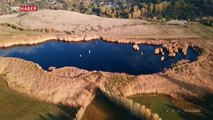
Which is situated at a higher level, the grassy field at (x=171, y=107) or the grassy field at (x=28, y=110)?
the grassy field at (x=171, y=107)

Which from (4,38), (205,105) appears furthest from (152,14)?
(205,105)

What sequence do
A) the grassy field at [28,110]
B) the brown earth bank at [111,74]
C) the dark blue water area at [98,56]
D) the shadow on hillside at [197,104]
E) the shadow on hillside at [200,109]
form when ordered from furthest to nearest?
the dark blue water area at [98,56], the brown earth bank at [111,74], the grassy field at [28,110], the shadow on hillside at [197,104], the shadow on hillside at [200,109]

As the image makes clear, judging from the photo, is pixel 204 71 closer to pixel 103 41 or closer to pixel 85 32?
pixel 103 41

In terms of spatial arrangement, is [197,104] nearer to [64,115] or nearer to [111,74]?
[111,74]

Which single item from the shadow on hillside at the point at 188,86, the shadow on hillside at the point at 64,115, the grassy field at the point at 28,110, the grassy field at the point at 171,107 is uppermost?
the shadow on hillside at the point at 188,86

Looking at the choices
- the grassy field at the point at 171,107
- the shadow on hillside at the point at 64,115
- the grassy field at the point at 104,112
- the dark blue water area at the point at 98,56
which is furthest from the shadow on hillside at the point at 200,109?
the shadow on hillside at the point at 64,115

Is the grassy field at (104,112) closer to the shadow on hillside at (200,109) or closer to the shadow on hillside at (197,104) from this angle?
the shadow on hillside at (200,109)

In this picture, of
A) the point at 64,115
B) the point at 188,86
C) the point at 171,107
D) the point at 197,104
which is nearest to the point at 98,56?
the point at 188,86
